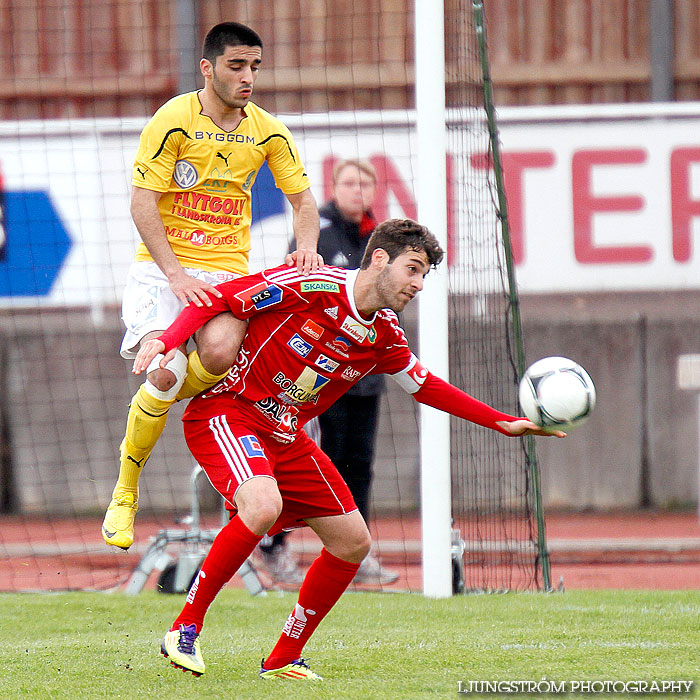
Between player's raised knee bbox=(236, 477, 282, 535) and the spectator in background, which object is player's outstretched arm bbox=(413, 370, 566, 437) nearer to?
player's raised knee bbox=(236, 477, 282, 535)

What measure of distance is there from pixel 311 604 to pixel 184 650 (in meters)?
0.56

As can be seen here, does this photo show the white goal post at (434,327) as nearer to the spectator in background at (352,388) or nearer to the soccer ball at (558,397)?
the spectator in background at (352,388)

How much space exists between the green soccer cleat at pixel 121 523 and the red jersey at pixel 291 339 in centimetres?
52

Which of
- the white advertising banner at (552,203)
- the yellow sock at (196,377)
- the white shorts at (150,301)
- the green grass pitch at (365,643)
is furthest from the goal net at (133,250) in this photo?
the yellow sock at (196,377)

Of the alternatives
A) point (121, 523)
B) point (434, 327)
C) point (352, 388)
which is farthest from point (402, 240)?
point (352, 388)

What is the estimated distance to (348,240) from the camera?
23.9 feet

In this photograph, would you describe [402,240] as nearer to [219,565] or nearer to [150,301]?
[150,301]

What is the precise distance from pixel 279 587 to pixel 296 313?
137 inches

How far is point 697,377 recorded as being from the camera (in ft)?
36.9

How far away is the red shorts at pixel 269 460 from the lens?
4.45 m

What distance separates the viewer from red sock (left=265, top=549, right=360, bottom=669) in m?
4.59

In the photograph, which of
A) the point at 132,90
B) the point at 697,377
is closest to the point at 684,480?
the point at 697,377

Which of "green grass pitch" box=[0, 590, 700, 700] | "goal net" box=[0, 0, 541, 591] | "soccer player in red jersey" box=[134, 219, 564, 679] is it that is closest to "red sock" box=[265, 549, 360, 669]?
"soccer player in red jersey" box=[134, 219, 564, 679]

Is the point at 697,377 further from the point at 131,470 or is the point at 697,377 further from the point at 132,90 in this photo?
the point at 131,470
